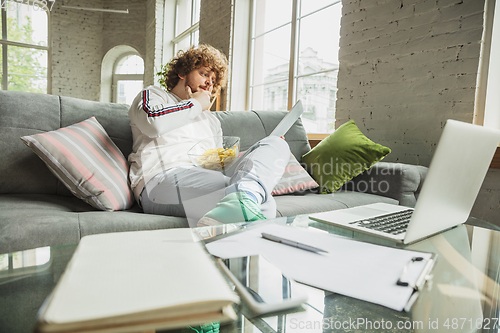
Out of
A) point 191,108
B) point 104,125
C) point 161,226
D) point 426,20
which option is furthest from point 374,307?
point 426,20

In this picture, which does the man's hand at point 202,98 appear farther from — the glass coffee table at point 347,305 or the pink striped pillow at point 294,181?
the glass coffee table at point 347,305

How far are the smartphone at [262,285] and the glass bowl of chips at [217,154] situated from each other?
2.55 ft

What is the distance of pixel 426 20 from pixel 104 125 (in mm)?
2149

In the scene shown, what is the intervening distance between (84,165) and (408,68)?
2164 millimetres

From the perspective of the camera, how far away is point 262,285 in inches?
16.5

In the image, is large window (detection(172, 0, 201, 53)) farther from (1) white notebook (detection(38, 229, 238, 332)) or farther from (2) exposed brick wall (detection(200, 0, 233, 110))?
(1) white notebook (detection(38, 229, 238, 332))

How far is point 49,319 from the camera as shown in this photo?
8.5 inches

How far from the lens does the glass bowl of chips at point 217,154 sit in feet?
4.10

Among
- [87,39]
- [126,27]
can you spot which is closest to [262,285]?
[126,27]

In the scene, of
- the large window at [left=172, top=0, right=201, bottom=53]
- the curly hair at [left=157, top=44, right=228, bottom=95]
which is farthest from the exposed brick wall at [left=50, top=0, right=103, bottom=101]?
the curly hair at [left=157, top=44, right=228, bottom=95]

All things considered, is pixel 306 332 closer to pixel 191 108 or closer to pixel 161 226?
pixel 161 226

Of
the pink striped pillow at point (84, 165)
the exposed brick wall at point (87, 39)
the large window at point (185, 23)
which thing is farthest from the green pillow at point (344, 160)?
the exposed brick wall at point (87, 39)

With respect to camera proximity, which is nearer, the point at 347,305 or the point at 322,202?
the point at 347,305

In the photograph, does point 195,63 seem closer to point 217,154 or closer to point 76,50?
point 217,154
